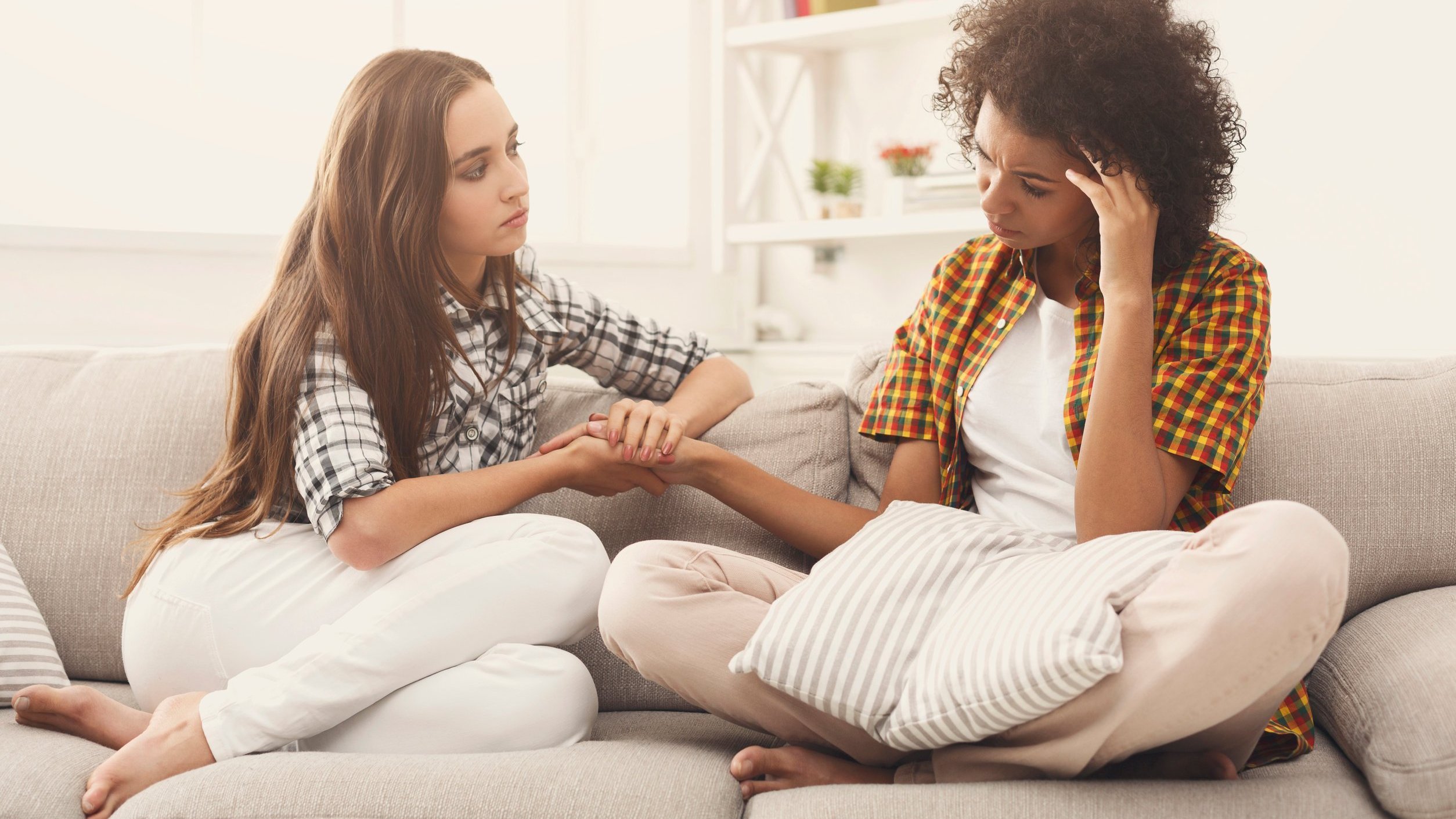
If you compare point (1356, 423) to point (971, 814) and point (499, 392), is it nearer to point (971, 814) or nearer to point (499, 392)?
point (971, 814)

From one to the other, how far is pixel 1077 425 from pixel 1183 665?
0.43 m

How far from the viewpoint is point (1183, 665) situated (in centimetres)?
96

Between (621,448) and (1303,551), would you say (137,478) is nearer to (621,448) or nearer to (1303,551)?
(621,448)

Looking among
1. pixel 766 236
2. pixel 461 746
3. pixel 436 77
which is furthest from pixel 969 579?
pixel 766 236

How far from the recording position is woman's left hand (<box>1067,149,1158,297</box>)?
1266mm

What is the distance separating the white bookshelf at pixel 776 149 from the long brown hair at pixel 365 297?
1796 millimetres

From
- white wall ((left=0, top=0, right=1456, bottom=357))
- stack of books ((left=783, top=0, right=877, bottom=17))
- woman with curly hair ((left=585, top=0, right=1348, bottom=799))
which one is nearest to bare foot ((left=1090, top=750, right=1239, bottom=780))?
woman with curly hair ((left=585, top=0, right=1348, bottom=799))

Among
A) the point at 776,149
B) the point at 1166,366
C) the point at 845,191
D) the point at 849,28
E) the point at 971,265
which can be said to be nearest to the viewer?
the point at 1166,366

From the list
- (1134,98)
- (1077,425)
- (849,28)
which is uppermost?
(849,28)

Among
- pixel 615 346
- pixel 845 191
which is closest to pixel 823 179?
pixel 845 191

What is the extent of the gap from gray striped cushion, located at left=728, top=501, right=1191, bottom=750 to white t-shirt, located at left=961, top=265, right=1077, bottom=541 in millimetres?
132

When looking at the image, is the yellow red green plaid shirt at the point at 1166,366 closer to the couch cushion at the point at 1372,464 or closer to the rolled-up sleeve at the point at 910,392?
the rolled-up sleeve at the point at 910,392

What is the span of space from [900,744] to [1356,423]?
740 mm

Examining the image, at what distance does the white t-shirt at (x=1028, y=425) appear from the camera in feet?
4.55
